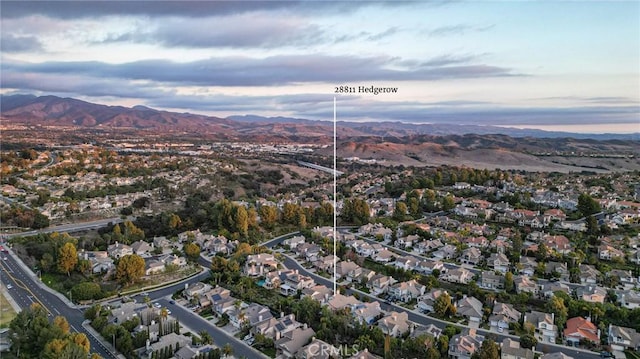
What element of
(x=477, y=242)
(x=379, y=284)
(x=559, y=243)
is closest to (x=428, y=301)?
(x=379, y=284)

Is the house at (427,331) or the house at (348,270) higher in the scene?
the house at (427,331)

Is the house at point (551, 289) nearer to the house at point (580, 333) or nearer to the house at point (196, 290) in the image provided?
the house at point (580, 333)

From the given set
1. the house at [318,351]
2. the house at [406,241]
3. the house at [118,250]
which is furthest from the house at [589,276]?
the house at [118,250]

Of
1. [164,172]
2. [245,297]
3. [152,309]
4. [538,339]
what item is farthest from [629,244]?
[164,172]

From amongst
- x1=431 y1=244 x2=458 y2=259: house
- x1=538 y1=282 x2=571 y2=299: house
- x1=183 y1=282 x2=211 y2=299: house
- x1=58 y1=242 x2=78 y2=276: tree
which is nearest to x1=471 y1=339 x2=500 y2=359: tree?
x1=538 y1=282 x2=571 y2=299: house

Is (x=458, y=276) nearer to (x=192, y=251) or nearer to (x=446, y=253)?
(x=446, y=253)

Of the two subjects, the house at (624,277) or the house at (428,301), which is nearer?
the house at (428,301)
